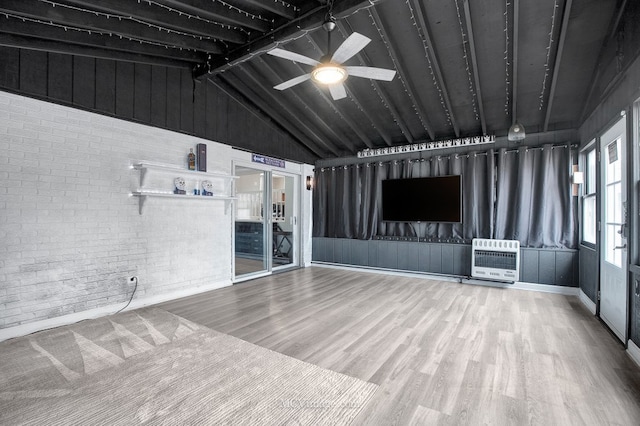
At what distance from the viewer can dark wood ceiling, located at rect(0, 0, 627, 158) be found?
119 inches

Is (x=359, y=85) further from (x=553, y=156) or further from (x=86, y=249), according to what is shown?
(x=86, y=249)

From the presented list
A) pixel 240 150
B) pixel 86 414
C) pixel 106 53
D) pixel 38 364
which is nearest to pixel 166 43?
pixel 106 53

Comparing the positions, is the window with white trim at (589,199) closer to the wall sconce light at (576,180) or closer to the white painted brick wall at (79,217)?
the wall sconce light at (576,180)

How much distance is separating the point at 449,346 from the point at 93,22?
4.74 metres

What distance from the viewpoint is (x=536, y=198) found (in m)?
5.00

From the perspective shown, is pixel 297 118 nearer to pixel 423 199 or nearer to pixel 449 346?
pixel 423 199

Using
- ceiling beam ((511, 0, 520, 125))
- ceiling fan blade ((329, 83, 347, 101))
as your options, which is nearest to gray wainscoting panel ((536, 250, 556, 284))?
ceiling beam ((511, 0, 520, 125))

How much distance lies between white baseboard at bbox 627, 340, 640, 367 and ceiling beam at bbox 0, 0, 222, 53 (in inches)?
218

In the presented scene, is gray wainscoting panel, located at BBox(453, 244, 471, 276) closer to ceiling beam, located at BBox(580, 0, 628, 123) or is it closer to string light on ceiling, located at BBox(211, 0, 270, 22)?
ceiling beam, located at BBox(580, 0, 628, 123)

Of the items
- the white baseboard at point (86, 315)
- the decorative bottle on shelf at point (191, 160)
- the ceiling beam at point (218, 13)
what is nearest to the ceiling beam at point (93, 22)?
the ceiling beam at point (218, 13)

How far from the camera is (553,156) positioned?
490 centimetres

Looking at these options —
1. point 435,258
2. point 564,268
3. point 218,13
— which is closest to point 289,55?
point 218,13

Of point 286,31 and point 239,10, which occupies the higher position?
point 239,10

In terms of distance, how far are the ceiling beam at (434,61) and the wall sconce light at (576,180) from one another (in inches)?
72.0
